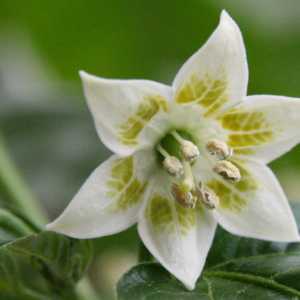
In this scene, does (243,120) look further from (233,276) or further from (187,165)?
(233,276)

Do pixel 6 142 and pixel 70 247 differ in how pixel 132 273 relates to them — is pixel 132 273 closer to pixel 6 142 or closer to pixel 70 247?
pixel 70 247

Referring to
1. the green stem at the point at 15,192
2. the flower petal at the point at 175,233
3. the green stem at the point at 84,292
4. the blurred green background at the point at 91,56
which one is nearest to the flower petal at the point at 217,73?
the flower petal at the point at 175,233

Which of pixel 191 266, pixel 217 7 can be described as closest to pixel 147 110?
pixel 191 266

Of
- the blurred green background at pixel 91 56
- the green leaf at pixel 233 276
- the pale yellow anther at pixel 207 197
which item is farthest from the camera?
the blurred green background at pixel 91 56

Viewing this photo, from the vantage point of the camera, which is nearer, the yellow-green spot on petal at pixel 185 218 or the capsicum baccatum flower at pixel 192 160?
the capsicum baccatum flower at pixel 192 160

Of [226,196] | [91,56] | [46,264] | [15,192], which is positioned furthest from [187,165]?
[91,56]

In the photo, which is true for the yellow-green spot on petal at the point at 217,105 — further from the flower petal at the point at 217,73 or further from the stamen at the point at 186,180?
the stamen at the point at 186,180

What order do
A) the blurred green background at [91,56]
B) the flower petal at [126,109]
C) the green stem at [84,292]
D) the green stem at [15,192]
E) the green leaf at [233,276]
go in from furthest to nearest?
the blurred green background at [91,56]
the green stem at [15,192]
the green stem at [84,292]
the green leaf at [233,276]
the flower petal at [126,109]
